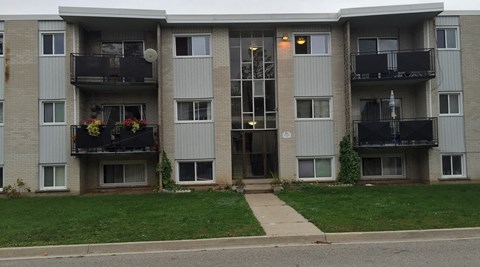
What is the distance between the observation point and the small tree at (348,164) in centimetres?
1739

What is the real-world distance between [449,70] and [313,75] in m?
5.73

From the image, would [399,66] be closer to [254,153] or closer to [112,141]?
[254,153]

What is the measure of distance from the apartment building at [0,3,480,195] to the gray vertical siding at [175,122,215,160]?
0.04 metres

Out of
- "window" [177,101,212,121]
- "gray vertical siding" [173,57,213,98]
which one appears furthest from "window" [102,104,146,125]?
"gray vertical siding" [173,57,213,98]

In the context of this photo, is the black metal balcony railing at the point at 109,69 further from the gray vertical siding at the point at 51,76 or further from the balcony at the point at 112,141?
the balcony at the point at 112,141

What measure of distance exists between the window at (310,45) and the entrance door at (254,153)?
12.1 feet

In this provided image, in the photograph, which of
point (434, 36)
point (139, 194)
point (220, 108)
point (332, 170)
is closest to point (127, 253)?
point (139, 194)

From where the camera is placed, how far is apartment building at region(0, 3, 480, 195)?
1694 cm

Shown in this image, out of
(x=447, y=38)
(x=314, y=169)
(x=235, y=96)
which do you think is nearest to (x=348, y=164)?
(x=314, y=169)

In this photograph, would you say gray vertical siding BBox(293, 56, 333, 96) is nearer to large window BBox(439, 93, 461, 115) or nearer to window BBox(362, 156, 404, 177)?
window BBox(362, 156, 404, 177)

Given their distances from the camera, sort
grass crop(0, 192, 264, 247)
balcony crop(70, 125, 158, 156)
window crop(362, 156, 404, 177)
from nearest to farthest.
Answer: grass crop(0, 192, 264, 247), balcony crop(70, 125, 158, 156), window crop(362, 156, 404, 177)

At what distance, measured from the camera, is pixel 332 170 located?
18.0 metres

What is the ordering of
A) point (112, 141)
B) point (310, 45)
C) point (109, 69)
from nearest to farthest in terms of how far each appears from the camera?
point (112, 141) → point (109, 69) → point (310, 45)

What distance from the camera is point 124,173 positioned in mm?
18359
